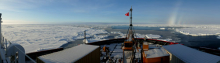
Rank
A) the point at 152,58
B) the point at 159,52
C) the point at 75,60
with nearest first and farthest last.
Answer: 1. the point at 75,60
2. the point at 152,58
3. the point at 159,52

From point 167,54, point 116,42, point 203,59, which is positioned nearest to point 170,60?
point 167,54

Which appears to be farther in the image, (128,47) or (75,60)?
(128,47)

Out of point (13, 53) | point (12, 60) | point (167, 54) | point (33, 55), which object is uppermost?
point (13, 53)

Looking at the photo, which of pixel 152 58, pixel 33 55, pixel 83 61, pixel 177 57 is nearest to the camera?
pixel 83 61

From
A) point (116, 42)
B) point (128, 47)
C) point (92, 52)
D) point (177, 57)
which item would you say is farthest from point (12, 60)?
point (116, 42)

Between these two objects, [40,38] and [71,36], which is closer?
[40,38]

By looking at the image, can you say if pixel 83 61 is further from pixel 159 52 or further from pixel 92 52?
pixel 159 52

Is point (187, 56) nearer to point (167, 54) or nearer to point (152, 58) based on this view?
point (167, 54)

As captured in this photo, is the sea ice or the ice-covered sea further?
the ice-covered sea

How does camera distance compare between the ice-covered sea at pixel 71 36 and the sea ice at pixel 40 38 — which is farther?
the ice-covered sea at pixel 71 36

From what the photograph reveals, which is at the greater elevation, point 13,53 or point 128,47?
point 13,53
